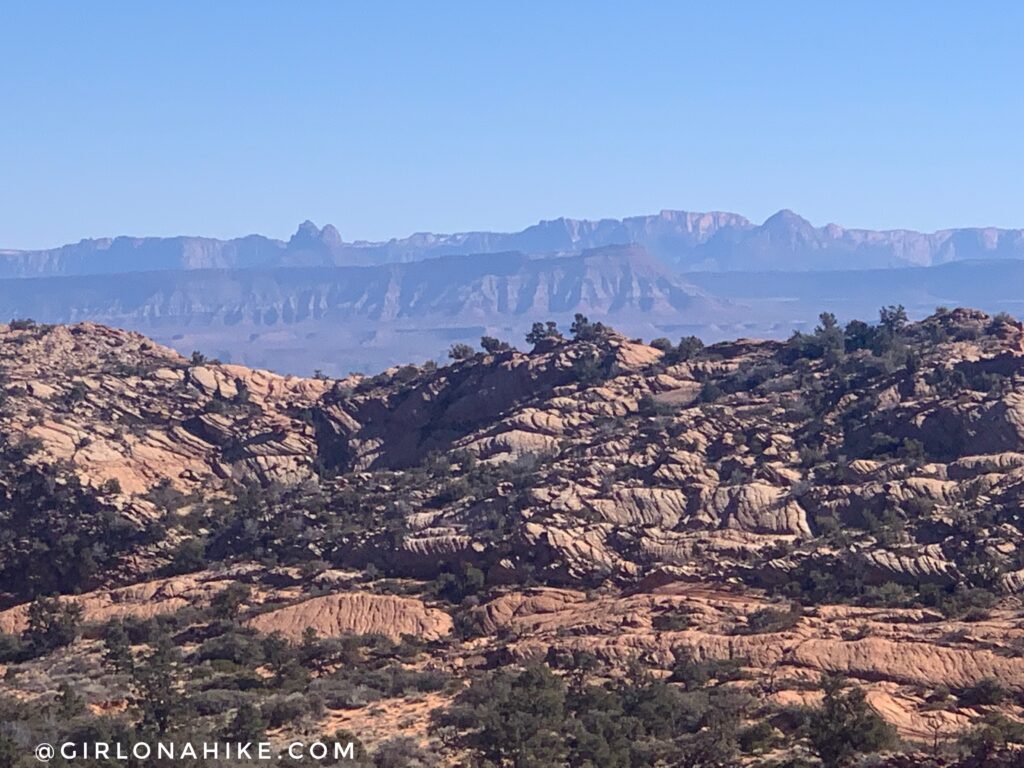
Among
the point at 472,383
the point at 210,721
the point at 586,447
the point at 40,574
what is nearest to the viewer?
the point at 210,721

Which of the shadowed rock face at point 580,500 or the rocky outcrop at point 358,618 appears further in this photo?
the rocky outcrop at point 358,618

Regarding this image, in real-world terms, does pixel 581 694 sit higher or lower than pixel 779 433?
lower

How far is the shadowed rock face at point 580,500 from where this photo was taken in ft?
156

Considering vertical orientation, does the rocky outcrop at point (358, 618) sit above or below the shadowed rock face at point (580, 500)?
below

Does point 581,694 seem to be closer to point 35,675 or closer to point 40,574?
point 35,675

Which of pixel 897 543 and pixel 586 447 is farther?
pixel 586 447

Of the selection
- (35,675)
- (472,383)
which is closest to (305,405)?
(472,383)

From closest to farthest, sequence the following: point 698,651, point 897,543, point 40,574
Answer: point 698,651
point 897,543
point 40,574

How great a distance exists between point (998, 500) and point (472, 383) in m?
30.7

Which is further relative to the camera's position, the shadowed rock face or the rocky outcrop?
the rocky outcrop

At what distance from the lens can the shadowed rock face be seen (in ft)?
156

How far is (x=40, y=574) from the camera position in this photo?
A: 60875 millimetres

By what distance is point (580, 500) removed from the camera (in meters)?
58.0

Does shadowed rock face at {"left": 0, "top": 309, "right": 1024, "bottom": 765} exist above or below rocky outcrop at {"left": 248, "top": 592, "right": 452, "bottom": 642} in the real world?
above
